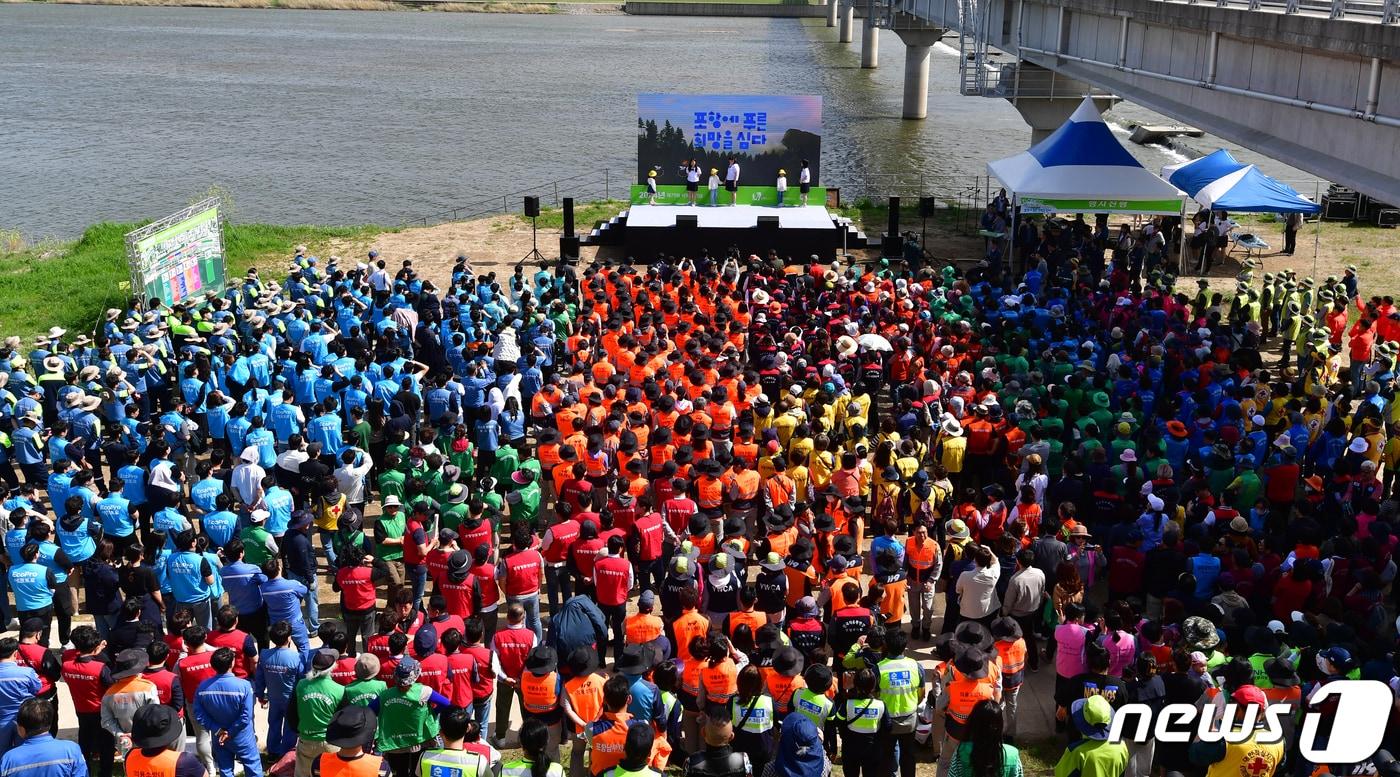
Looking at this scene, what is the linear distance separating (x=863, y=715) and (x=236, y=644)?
426 cm

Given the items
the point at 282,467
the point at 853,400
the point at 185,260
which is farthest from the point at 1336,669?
the point at 185,260

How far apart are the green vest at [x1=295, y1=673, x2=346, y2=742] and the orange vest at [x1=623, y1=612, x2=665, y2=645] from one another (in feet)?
6.46

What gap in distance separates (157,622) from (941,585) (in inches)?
269

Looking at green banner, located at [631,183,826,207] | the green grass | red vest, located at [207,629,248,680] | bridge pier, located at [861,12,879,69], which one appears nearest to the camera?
red vest, located at [207,629,248,680]

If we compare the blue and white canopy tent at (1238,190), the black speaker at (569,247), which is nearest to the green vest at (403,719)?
the black speaker at (569,247)

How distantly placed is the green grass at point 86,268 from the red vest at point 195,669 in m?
13.0

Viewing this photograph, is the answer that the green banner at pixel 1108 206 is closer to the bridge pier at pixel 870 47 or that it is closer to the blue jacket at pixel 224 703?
the blue jacket at pixel 224 703

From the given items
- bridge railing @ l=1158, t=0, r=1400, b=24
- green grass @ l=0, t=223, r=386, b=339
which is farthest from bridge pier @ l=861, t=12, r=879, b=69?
bridge railing @ l=1158, t=0, r=1400, b=24

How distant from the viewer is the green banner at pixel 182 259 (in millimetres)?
18656

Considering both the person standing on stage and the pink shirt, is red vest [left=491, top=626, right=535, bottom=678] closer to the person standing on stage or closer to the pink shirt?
the pink shirt

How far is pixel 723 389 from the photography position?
12.5m

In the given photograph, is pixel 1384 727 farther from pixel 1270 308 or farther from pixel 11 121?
pixel 11 121

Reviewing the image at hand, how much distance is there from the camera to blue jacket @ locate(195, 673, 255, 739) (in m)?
7.78

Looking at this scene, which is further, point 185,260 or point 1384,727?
point 185,260
